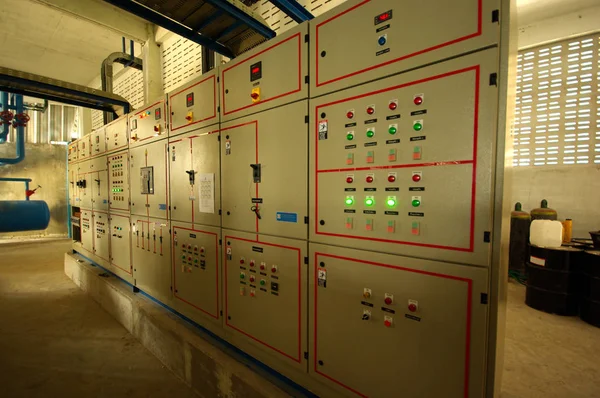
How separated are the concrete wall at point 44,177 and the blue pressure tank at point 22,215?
296 inches

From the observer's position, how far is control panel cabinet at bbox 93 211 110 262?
4.07 meters

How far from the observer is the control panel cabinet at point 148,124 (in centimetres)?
287

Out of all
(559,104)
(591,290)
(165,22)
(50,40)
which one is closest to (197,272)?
(165,22)

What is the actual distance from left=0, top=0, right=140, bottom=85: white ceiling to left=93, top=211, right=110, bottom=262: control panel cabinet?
9.21 ft

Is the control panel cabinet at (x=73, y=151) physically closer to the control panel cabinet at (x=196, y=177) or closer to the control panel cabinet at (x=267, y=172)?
the control panel cabinet at (x=196, y=177)

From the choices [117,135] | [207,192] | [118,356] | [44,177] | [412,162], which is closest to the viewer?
[412,162]

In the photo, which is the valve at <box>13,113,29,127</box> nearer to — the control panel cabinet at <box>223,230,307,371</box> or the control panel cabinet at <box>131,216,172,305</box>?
the control panel cabinet at <box>131,216,172,305</box>

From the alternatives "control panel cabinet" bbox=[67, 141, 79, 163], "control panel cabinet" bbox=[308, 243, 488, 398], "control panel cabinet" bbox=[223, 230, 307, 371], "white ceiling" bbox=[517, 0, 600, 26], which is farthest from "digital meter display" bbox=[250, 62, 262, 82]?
"control panel cabinet" bbox=[67, 141, 79, 163]

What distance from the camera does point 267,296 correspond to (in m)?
1.93

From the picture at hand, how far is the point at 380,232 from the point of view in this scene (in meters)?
1.40

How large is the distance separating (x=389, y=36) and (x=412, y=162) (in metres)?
0.63

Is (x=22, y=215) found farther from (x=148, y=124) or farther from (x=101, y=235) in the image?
(x=101, y=235)

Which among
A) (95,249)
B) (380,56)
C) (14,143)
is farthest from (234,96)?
(14,143)

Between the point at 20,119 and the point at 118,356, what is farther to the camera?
the point at 20,119
